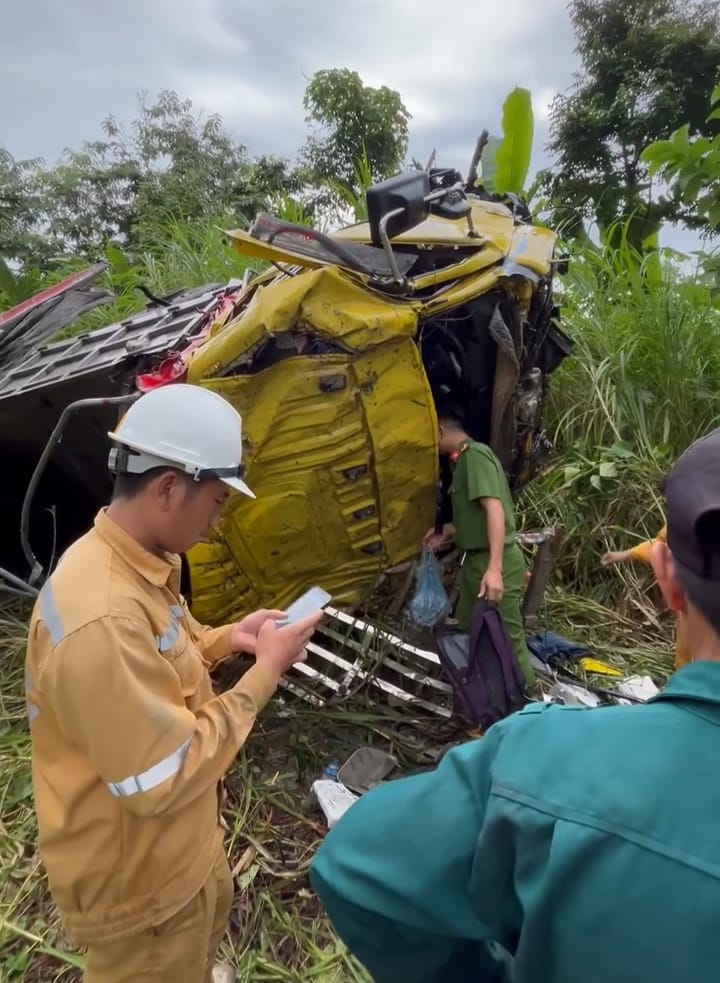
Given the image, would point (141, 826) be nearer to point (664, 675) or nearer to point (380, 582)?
point (380, 582)

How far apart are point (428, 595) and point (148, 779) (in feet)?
7.14

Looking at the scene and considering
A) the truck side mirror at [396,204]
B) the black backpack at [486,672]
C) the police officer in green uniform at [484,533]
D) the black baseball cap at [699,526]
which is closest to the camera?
the black baseball cap at [699,526]

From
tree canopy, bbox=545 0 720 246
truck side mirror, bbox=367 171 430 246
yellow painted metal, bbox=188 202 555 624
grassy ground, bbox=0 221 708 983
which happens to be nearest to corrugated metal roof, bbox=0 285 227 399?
yellow painted metal, bbox=188 202 555 624

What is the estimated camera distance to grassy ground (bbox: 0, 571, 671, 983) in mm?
2275

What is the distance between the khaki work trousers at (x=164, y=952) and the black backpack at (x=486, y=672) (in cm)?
153

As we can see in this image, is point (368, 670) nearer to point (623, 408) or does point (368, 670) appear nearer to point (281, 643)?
point (281, 643)

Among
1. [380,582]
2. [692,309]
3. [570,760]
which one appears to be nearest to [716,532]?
[570,760]

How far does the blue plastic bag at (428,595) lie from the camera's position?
3.39m

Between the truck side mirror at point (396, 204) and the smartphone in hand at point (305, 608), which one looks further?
the truck side mirror at point (396, 204)

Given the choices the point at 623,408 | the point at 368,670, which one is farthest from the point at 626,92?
the point at 368,670

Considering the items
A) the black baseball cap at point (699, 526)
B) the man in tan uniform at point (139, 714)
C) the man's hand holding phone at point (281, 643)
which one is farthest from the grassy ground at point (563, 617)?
the black baseball cap at point (699, 526)

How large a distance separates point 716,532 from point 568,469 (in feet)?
12.8

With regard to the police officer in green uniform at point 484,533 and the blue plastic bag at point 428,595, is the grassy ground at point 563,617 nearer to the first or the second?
the blue plastic bag at point 428,595

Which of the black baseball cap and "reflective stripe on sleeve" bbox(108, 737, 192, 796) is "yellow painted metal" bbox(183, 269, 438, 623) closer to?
"reflective stripe on sleeve" bbox(108, 737, 192, 796)
